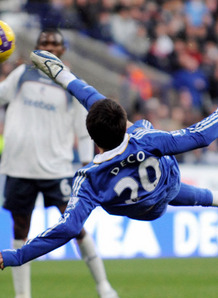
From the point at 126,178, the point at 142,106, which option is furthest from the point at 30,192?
the point at 142,106

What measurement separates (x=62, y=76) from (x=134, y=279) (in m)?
3.27

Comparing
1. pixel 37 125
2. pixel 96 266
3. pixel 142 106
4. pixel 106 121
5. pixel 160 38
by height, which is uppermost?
pixel 106 121

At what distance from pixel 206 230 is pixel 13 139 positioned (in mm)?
4043

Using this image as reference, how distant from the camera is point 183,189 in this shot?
5.32 metres

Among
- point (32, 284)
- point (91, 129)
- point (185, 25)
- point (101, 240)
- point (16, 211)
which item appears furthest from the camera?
point (185, 25)

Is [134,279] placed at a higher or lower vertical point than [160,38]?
higher

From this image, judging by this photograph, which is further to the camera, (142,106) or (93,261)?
(142,106)

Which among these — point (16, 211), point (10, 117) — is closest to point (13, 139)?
→ point (10, 117)

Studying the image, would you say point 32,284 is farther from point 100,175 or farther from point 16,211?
point 100,175

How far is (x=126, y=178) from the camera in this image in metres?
4.59

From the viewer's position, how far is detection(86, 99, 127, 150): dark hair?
14.5ft

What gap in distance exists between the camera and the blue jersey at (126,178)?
437 cm

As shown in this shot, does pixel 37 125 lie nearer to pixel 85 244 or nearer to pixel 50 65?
pixel 85 244

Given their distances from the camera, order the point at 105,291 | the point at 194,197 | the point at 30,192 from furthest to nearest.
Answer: the point at 30,192, the point at 105,291, the point at 194,197
